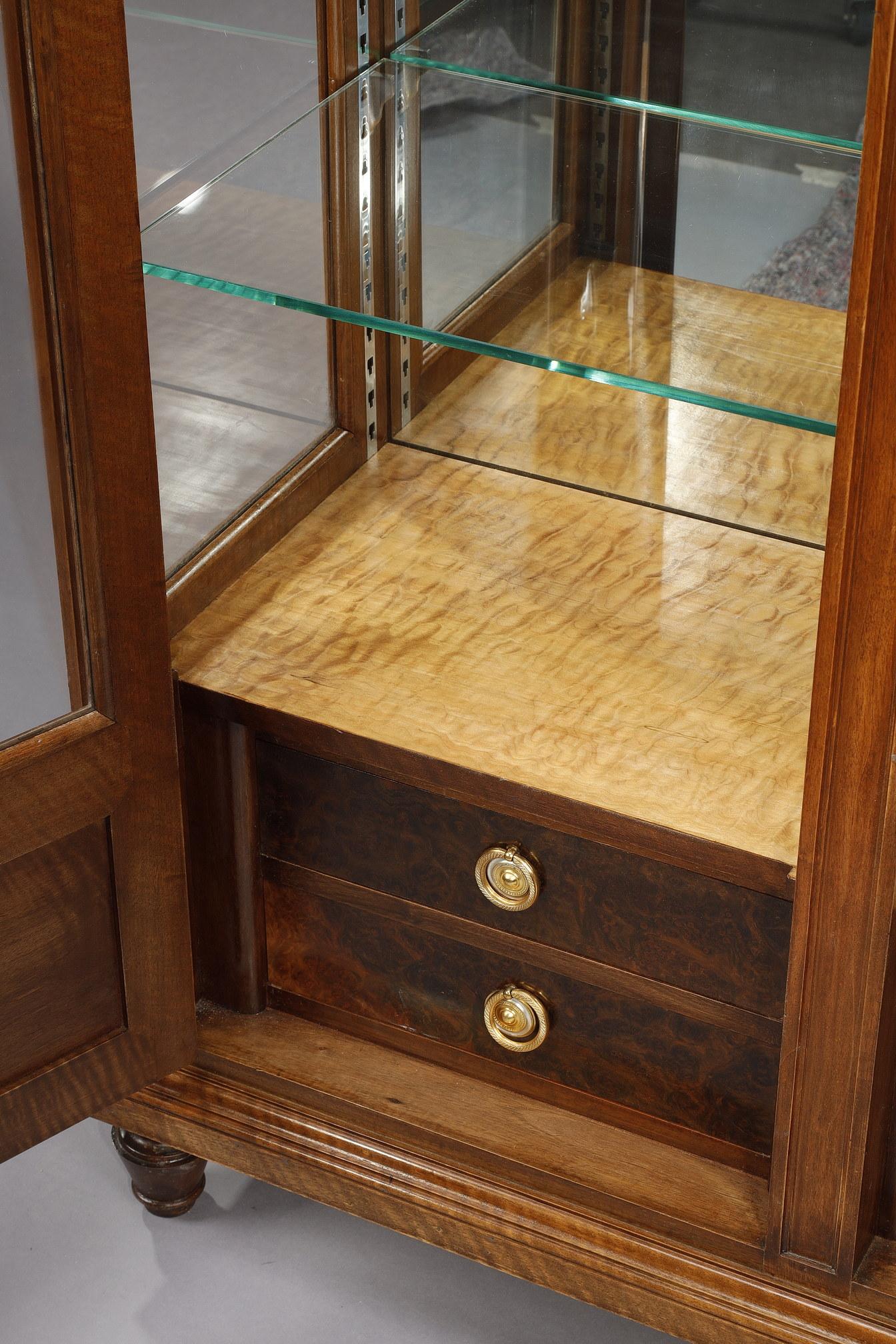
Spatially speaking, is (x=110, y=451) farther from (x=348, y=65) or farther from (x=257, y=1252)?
(x=257, y=1252)

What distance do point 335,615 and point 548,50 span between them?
1.30 ft

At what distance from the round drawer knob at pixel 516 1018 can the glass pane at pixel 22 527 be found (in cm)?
32

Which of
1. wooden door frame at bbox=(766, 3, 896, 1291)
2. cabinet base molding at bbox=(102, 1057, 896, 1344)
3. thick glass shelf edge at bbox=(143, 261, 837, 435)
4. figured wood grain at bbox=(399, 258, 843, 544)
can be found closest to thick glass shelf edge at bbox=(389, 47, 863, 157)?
figured wood grain at bbox=(399, 258, 843, 544)

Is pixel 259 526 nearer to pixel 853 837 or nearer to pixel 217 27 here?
pixel 217 27

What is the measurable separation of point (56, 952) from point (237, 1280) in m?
0.37

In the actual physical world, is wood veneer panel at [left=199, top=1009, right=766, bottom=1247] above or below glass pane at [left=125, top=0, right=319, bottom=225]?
below

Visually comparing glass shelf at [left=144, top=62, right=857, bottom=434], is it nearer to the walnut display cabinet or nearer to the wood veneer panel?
the walnut display cabinet

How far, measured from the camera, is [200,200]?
0.99 m

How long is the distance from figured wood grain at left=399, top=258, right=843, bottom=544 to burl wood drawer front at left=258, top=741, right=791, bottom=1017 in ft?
0.71

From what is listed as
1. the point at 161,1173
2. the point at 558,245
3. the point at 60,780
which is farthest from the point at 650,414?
the point at 161,1173

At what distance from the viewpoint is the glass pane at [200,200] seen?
1.02 metres

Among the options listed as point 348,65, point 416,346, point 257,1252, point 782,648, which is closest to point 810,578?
point 782,648

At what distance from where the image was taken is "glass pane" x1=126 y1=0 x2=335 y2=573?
3.34ft

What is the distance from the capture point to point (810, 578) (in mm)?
1051
